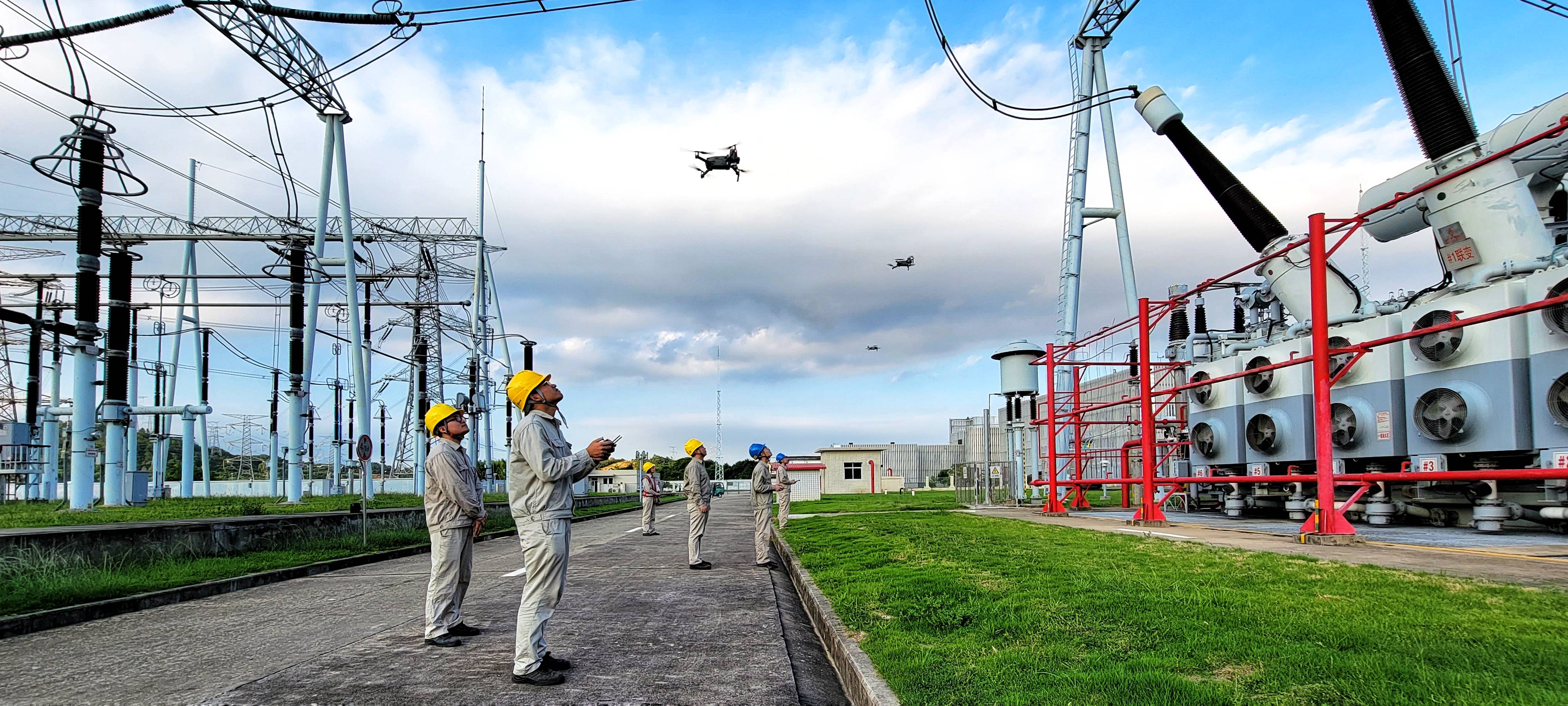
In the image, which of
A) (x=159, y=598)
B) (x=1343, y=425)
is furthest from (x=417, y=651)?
(x=1343, y=425)

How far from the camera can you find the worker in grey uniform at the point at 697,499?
13430mm

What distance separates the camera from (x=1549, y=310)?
41.6 ft

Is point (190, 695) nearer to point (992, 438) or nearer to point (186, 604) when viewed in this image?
point (186, 604)

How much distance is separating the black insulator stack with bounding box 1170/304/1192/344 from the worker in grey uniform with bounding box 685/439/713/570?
1656cm

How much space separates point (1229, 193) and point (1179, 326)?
19.9 feet

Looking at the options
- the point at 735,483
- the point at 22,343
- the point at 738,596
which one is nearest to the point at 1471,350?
the point at 738,596

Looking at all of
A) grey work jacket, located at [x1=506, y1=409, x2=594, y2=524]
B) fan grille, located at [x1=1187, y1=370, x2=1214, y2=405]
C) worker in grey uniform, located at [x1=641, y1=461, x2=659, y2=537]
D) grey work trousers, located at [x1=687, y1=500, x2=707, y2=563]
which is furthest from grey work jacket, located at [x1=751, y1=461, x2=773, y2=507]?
fan grille, located at [x1=1187, y1=370, x2=1214, y2=405]

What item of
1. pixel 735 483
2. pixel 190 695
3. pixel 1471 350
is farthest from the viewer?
pixel 735 483

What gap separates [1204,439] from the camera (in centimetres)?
2295

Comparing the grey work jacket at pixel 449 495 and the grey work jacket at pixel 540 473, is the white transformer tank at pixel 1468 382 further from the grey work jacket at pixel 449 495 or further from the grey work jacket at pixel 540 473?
the grey work jacket at pixel 449 495

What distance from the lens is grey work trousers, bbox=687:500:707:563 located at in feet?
43.9

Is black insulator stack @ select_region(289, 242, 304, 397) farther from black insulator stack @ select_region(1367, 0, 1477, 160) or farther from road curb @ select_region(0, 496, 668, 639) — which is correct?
black insulator stack @ select_region(1367, 0, 1477, 160)

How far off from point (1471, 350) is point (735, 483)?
10309cm

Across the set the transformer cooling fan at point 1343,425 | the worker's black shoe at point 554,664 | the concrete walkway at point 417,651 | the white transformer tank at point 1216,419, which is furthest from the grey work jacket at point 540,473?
the white transformer tank at point 1216,419
